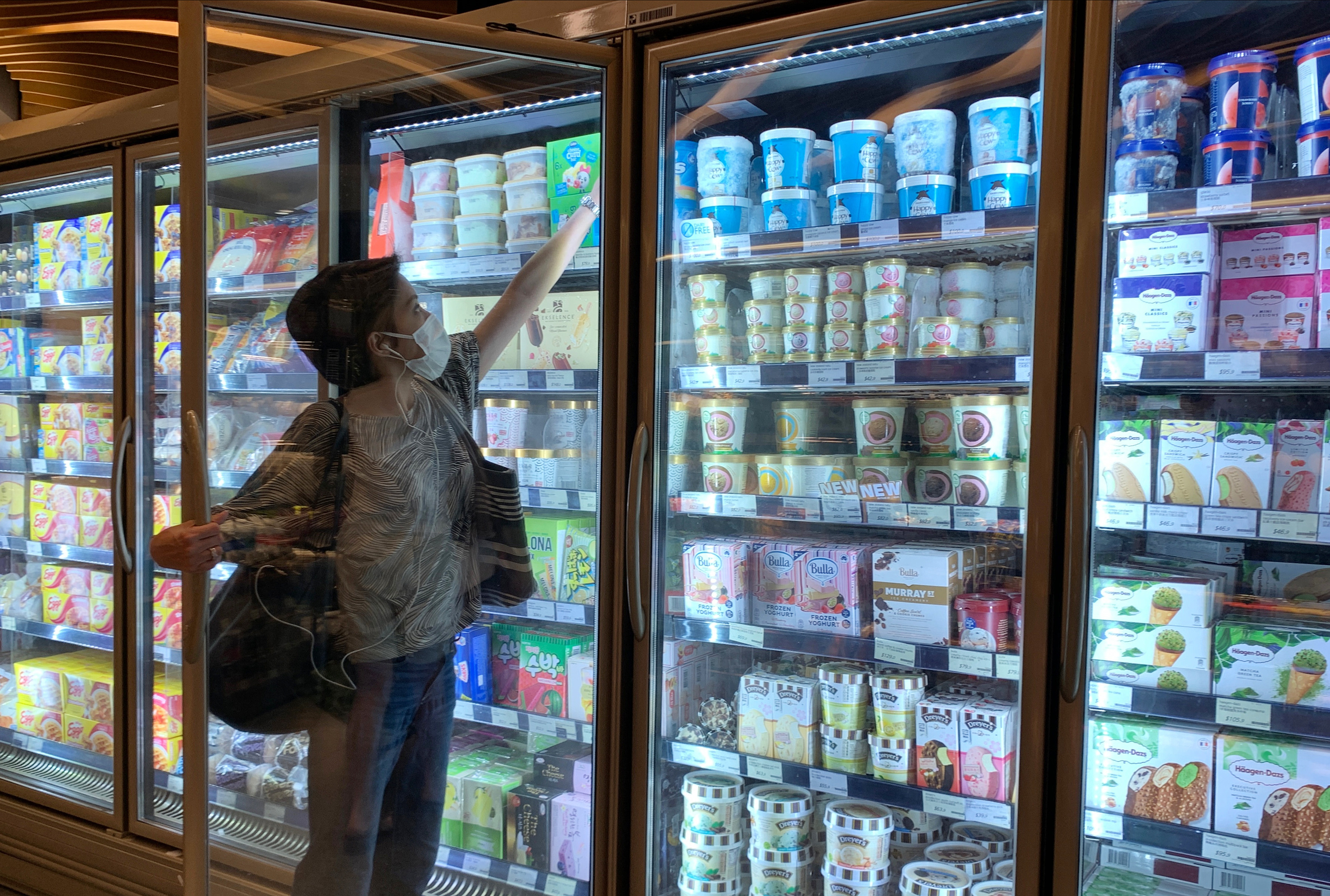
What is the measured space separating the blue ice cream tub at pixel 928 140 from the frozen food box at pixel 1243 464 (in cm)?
75

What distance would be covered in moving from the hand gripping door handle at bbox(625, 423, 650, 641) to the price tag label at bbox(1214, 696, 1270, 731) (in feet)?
3.42

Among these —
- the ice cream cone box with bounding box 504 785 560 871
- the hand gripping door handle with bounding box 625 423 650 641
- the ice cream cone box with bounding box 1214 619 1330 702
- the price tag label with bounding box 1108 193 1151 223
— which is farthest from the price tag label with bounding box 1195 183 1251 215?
the ice cream cone box with bounding box 504 785 560 871

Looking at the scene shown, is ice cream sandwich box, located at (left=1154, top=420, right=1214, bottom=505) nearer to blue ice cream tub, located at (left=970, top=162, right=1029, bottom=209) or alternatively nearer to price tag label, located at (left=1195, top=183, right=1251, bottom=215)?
price tag label, located at (left=1195, top=183, right=1251, bottom=215)

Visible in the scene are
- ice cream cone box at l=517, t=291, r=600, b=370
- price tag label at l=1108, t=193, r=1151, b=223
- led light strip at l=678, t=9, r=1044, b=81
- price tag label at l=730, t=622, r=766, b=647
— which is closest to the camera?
price tag label at l=1108, t=193, r=1151, b=223

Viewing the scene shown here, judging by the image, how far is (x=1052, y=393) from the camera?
5.10 ft

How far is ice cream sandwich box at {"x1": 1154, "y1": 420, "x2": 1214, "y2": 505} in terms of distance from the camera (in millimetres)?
1743

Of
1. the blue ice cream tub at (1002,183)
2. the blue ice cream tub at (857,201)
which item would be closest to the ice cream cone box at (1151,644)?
the blue ice cream tub at (1002,183)

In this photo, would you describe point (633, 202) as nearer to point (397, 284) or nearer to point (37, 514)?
point (397, 284)

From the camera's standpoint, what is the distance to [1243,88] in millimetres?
1684

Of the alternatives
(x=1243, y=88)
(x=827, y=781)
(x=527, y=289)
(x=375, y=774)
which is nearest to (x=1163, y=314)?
(x=1243, y=88)

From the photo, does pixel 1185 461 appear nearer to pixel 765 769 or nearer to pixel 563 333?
pixel 765 769

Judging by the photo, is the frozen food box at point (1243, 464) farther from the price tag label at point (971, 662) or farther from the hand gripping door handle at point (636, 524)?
the hand gripping door handle at point (636, 524)

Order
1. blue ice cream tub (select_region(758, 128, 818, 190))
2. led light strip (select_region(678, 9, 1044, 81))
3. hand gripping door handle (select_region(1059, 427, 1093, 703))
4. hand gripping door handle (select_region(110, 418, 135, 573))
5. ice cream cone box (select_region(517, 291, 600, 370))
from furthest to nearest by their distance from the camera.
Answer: hand gripping door handle (select_region(110, 418, 135, 573)), ice cream cone box (select_region(517, 291, 600, 370)), blue ice cream tub (select_region(758, 128, 818, 190)), led light strip (select_region(678, 9, 1044, 81)), hand gripping door handle (select_region(1059, 427, 1093, 703))

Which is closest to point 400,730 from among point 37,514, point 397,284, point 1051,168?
point 397,284
